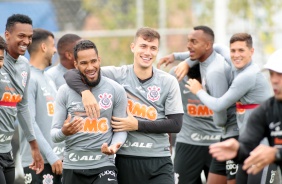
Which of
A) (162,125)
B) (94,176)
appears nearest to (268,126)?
(162,125)

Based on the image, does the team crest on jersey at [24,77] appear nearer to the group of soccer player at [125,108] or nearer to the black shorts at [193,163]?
the group of soccer player at [125,108]

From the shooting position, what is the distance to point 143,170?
9508mm

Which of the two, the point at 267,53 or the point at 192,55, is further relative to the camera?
the point at 267,53

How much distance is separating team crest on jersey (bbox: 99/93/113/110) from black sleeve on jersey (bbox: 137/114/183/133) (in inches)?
16.3

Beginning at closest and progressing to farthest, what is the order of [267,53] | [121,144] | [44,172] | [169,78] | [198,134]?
1. [121,144]
2. [169,78]
3. [44,172]
4. [198,134]
5. [267,53]

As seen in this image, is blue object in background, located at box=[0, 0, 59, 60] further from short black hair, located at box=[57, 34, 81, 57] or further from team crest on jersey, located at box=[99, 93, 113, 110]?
team crest on jersey, located at box=[99, 93, 113, 110]

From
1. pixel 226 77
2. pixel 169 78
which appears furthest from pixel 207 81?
pixel 169 78

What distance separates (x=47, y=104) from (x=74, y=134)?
1.58 m

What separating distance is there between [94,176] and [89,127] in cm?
51

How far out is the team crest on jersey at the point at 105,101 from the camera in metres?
9.25

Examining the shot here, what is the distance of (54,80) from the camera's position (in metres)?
11.3

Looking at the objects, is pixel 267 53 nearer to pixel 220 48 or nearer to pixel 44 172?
pixel 220 48

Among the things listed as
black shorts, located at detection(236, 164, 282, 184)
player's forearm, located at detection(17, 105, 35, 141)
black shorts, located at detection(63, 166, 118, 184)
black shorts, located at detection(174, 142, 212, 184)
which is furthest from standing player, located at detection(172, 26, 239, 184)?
player's forearm, located at detection(17, 105, 35, 141)

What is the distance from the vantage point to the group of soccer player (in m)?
9.21
